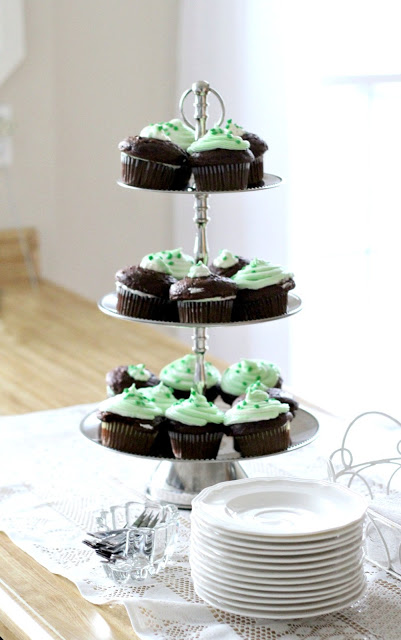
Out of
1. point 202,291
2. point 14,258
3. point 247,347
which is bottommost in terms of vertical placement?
point 247,347

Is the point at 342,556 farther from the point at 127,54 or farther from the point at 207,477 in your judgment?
the point at 127,54

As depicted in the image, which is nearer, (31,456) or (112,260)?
(31,456)

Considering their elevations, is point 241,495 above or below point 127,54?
below

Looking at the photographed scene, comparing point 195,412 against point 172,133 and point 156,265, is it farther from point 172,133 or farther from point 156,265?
point 172,133

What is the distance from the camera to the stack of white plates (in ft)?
4.01

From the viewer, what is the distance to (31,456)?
1936 millimetres

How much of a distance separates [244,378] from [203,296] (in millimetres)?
242

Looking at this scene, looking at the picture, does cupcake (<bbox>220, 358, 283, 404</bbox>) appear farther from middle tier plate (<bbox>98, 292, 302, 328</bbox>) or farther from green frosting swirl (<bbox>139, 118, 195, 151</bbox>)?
green frosting swirl (<bbox>139, 118, 195, 151</bbox>)

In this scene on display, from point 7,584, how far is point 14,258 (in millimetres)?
2271

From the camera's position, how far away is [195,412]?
1.61 metres

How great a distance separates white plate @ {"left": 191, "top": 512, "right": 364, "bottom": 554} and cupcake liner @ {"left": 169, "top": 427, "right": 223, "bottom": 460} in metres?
0.35

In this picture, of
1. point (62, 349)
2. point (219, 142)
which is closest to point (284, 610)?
point (219, 142)

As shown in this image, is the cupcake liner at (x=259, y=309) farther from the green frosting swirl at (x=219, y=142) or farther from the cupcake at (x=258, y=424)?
the green frosting swirl at (x=219, y=142)

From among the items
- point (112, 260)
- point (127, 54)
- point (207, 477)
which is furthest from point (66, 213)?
point (207, 477)
